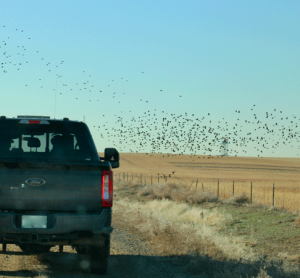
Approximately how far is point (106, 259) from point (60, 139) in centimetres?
199

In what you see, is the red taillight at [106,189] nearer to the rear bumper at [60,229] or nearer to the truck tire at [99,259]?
the rear bumper at [60,229]

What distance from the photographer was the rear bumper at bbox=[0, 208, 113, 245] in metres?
6.06

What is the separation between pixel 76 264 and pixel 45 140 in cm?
232

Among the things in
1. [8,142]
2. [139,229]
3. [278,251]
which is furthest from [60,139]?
[278,251]

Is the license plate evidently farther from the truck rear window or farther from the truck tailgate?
the truck rear window

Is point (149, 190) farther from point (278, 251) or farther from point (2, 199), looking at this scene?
point (2, 199)

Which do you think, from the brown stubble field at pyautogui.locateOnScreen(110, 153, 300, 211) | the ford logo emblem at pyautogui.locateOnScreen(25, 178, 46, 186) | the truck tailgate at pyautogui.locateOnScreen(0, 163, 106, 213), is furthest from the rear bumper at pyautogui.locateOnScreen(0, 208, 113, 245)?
the brown stubble field at pyautogui.locateOnScreen(110, 153, 300, 211)

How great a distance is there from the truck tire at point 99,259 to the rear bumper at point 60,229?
747 millimetres

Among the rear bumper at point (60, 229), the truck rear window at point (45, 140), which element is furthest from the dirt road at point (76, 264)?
the truck rear window at point (45, 140)

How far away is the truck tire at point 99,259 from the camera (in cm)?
705

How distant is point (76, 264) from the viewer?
815 centimetres

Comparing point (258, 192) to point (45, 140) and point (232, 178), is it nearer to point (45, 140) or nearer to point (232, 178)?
point (232, 178)

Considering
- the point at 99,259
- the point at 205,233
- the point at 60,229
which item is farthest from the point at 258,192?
the point at 60,229

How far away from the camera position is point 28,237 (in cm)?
615
